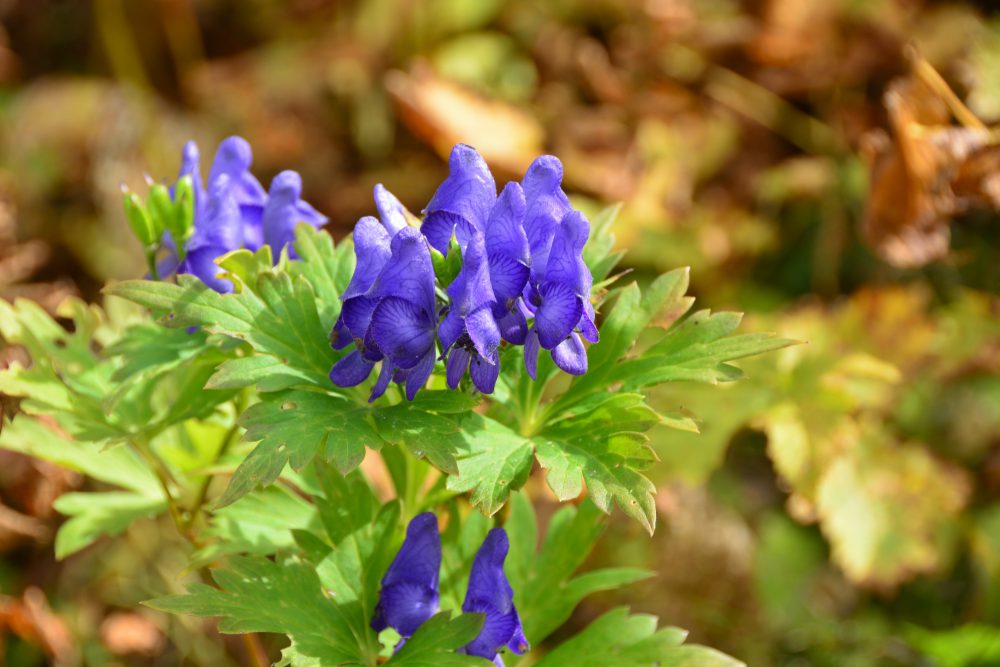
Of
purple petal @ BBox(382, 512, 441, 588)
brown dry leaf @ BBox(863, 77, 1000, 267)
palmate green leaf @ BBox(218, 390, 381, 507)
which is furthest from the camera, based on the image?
brown dry leaf @ BBox(863, 77, 1000, 267)

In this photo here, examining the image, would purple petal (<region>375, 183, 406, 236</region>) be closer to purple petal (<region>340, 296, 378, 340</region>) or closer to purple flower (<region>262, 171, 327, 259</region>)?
purple petal (<region>340, 296, 378, 340</region>)

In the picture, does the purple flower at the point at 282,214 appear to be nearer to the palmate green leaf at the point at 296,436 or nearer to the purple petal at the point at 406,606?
the palmate green leaf at the point at 296,436

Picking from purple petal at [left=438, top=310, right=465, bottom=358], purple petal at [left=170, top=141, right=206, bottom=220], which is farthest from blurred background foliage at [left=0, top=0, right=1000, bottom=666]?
purple petal at [left=170, top=141, right=206, bottom=220]

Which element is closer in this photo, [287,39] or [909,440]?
[909,440]

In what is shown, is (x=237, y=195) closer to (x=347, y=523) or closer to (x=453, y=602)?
(x=347, y=523)

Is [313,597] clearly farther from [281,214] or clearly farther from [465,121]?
[465,121]

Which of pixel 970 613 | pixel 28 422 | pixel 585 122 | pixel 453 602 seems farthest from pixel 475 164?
pixel 585 122
